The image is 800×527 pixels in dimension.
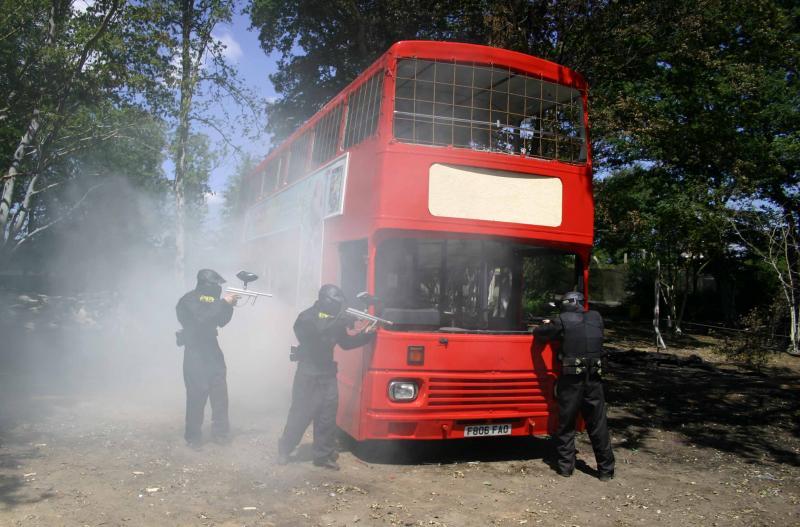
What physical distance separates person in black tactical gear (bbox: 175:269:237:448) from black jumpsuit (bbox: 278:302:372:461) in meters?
1.06

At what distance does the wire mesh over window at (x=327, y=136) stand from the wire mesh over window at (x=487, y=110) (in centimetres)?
173

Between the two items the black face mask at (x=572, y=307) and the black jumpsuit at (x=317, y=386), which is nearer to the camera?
the black jumpsuit at (x=317, y=386)

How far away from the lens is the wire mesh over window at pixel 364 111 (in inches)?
280

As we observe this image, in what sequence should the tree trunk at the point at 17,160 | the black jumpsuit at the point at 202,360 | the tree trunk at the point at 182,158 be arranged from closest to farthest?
1. the black jumpsuit at the point at 202,360
2. the tree trunk at the point at 17,160
3. the tree trunk at the point at 182,158

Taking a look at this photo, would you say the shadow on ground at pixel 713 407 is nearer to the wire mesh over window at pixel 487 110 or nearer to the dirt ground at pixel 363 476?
the dirt ground at pixel 363 476

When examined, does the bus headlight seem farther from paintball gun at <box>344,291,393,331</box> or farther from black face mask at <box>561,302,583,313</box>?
black face mask at <box>561,302,583,313</box>

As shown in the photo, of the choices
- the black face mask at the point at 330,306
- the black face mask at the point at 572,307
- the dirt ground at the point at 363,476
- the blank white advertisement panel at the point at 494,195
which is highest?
the blank white advertisement panel at the point at 494,195

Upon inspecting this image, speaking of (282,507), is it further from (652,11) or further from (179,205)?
(652,11)

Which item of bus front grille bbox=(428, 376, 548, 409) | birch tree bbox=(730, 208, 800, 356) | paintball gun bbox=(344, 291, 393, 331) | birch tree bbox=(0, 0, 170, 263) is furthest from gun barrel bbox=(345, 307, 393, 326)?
birch tree bbox=(730, 208, 800, 356)

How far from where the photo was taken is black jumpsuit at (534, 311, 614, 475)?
6.67 metres

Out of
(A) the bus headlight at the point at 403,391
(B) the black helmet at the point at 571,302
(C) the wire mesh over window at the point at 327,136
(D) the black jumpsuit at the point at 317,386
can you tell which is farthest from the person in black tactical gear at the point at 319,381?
(C) the wire mesh over window at the point at 327,136

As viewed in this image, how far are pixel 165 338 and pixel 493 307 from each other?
36.9 ft

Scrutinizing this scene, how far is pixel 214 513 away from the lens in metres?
5.27

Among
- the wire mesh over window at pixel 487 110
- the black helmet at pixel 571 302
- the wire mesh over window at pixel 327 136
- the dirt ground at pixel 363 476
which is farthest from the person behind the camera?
the wire mesh over window at pixel 327 136
